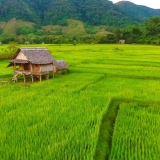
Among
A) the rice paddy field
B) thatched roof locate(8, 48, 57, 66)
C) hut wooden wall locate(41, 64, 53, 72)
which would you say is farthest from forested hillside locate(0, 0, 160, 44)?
the rice paddy field

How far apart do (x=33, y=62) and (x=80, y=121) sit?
9.97m

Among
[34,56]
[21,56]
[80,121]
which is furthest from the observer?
[21,56]

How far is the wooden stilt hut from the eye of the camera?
60.6 feet

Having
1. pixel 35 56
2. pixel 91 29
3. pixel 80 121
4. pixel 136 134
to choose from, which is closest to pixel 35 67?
pixel 35 56

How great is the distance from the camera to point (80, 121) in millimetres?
9383

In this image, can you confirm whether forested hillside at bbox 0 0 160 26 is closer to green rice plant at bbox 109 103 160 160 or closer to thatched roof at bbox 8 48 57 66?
thatched roof at bbox 8 48 57 66

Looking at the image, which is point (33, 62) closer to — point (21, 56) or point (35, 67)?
point (35, 67)

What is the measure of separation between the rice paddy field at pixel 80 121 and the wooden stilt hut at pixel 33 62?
269cm

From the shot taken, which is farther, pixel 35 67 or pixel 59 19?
pixel 59 19

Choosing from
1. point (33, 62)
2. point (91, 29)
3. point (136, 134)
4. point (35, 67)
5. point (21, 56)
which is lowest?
point (136, 134)

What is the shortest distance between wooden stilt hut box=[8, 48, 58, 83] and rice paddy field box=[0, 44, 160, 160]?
269cm

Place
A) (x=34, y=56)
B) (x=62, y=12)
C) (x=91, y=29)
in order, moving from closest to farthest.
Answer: (x=34, y=56), (x=91, y=29), (x=62, y=12)

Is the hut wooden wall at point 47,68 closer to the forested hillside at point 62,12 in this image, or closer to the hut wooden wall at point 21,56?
the hut wooden wall at point 21,56

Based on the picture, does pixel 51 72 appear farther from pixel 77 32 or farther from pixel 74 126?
pixel 77 32
